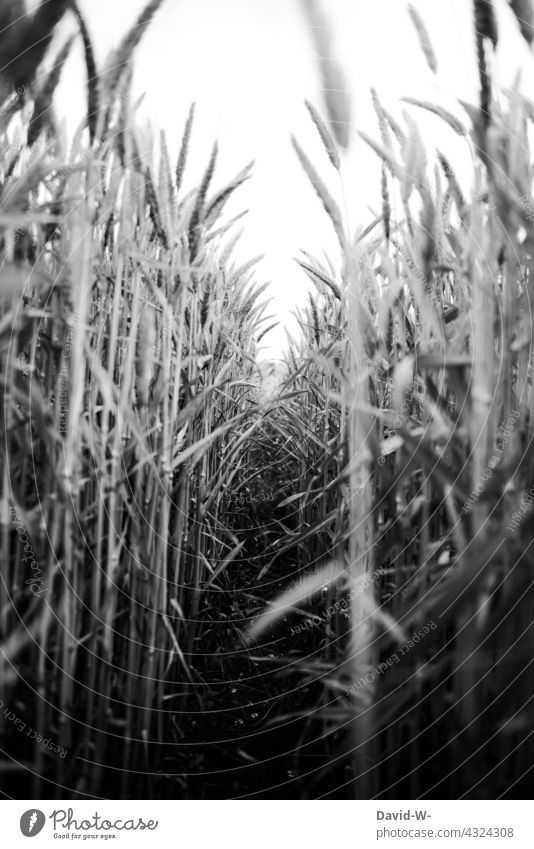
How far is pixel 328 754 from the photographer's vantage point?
1.87ft
